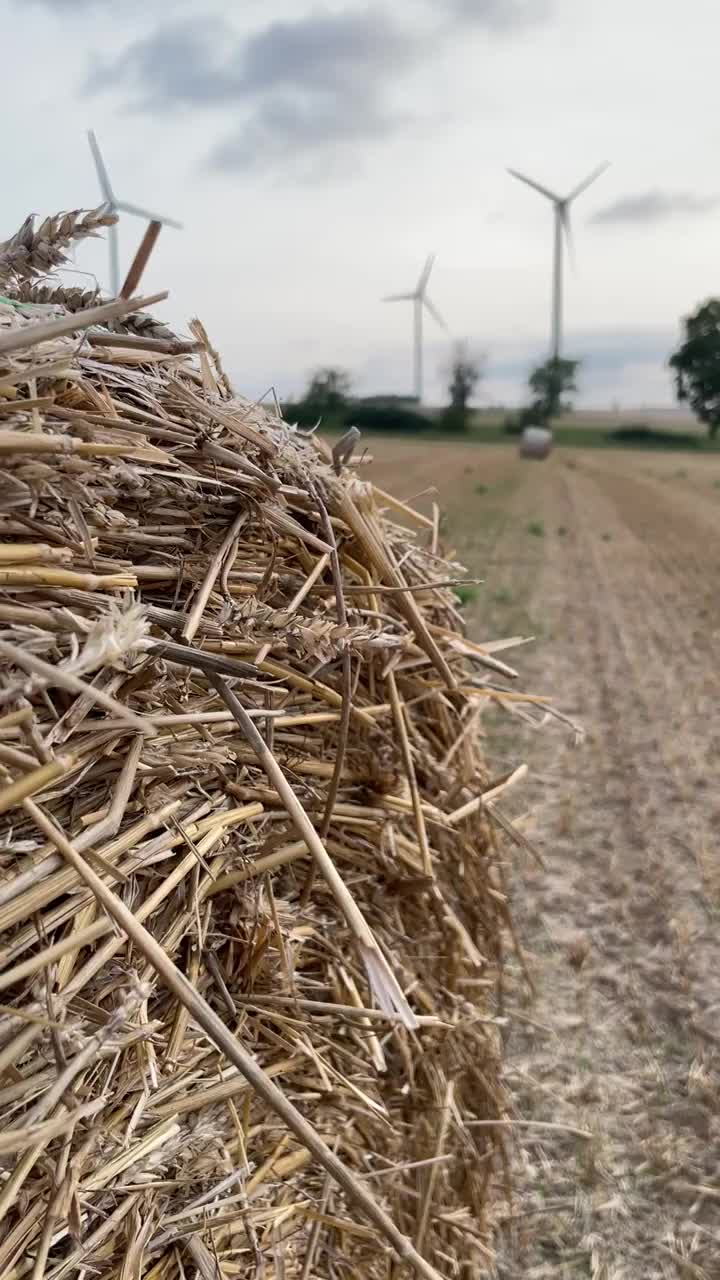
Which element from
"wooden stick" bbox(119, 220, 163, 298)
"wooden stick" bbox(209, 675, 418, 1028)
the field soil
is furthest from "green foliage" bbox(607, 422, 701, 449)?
"wooden stick" bbox(209, 675, 418, 1028)

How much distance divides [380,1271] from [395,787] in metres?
1.28

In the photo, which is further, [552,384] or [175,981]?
[552,384]

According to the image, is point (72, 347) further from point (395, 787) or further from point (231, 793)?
point (395, 787)

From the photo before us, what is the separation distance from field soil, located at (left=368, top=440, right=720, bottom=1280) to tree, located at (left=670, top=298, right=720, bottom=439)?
73753 mm

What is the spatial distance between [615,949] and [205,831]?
355 centimetres

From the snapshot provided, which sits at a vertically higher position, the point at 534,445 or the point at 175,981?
the point at 175,981

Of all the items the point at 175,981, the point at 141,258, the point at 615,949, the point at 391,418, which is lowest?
the point at 615,949

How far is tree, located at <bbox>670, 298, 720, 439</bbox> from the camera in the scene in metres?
79.8

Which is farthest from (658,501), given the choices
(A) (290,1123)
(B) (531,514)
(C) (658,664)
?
(A) (290,1123)

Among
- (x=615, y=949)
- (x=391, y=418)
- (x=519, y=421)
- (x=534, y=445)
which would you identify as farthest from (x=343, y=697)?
(x=519, y=421)

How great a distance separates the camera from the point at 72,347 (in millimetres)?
1787

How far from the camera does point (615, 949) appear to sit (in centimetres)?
491

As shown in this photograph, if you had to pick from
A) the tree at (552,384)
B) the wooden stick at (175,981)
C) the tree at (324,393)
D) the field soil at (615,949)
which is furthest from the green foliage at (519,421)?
the wooden stick at (175,981)

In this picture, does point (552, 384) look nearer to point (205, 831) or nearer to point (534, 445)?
point (534, 445)
